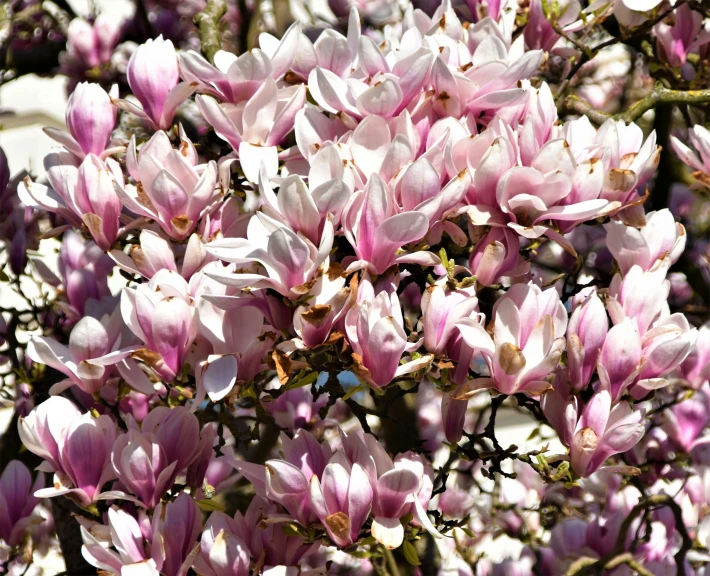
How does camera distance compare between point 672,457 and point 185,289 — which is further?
point 672,457

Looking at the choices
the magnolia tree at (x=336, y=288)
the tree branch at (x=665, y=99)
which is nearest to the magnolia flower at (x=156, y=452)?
the magnolia tree at (x=336, y=288)

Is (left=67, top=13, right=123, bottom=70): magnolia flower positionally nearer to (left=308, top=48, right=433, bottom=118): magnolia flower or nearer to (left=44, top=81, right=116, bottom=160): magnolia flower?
(left=44, top=81, right=116, bottom=160): magnolia flower

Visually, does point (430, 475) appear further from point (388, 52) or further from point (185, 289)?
point (388, 52)

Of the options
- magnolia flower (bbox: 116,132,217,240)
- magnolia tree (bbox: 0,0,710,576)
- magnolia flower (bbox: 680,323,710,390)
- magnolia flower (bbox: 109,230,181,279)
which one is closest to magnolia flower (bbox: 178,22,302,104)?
magnolia tree (bbox: 0,0,710,576)

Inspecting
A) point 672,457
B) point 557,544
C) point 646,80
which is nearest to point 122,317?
point 557,544

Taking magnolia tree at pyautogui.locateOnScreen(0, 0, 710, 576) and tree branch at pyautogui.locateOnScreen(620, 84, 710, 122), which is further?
tree branch at pyautogui.locateOnScreen(620, 84, 710, 122)

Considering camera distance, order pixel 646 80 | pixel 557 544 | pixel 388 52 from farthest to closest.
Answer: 1. pixel 646 80
2. pixel 557 544
3. pixel 388 52

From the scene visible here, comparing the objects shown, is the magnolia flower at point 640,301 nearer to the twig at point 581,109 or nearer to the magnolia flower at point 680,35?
the twig at point 581,109
